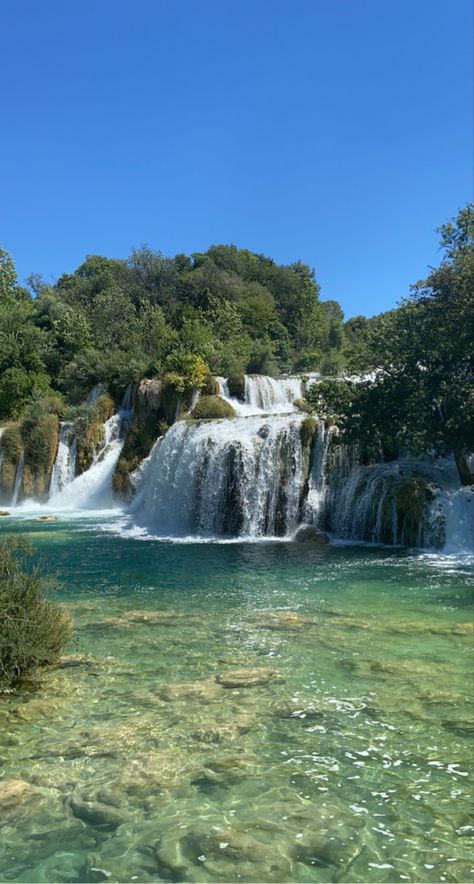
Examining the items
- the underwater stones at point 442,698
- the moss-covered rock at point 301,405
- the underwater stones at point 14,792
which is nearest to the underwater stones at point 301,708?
the underwater stones at point 442,698

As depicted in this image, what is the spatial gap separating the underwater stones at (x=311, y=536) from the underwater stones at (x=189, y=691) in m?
11.2

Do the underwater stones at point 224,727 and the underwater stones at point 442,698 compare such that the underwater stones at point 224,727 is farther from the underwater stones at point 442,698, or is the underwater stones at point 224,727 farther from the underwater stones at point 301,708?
the underwater stones at point 442,698

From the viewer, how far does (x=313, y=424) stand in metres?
19.8

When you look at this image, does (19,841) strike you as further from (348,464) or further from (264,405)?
(264,405)

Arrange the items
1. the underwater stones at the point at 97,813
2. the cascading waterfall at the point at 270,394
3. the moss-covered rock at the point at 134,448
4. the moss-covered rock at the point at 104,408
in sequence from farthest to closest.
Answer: the moss-covered rock at the point at 104,408 → the cascading waterfall at the point at 270,394 → the moss-covered rock at the point at 134,448 → the underwater stones at the point at 97,813

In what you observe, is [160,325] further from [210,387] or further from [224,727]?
[224,727]

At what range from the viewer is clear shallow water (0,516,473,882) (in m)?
4.02

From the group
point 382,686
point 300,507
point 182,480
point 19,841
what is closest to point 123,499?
point 182,480

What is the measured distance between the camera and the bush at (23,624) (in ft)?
21.2

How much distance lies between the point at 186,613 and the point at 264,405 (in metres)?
19.7

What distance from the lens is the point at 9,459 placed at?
1152 inches


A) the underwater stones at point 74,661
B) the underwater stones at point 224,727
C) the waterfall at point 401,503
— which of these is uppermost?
→ the waterfall at point 401,503

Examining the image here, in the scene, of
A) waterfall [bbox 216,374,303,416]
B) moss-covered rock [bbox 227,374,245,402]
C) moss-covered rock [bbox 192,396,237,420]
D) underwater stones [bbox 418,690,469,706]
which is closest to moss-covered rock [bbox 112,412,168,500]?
moss-covered rock [bbox 192,396,237,420]

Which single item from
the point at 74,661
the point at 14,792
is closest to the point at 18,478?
the point at 74,661
